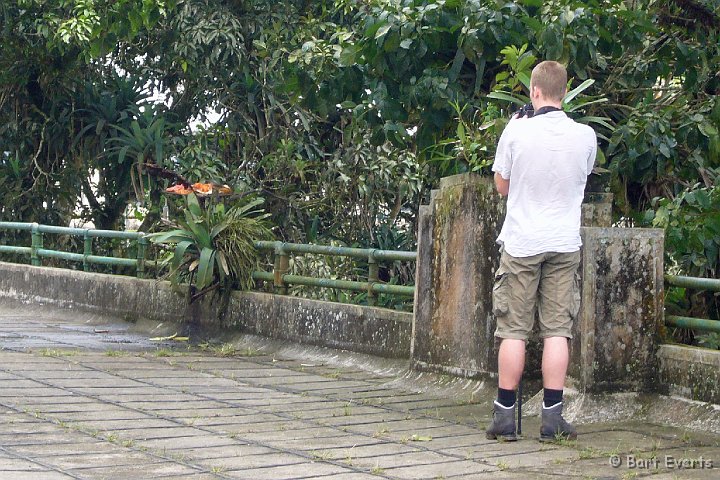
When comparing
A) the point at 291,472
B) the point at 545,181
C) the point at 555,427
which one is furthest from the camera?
the point at 545,181

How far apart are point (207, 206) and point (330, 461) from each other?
5.60m

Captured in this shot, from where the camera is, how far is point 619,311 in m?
6.34

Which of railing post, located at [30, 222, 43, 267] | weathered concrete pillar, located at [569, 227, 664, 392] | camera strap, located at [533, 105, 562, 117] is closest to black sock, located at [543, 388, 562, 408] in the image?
weathered concrete pillar, located at [569, 227, 664, 392]

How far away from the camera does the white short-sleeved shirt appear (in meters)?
5.71

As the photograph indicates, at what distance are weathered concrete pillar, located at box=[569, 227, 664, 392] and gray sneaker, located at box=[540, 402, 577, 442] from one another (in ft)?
2.17

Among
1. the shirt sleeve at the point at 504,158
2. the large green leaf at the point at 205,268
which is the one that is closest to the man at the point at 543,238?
the shirt sleeve at the point at 504,158

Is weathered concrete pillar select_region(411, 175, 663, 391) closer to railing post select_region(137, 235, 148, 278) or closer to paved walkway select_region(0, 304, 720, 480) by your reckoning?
paved walkway select_region(0, 304, 720, 480)

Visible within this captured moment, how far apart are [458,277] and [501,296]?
125 cm

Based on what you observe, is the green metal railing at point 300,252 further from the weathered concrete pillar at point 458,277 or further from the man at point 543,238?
the man at point 543,238

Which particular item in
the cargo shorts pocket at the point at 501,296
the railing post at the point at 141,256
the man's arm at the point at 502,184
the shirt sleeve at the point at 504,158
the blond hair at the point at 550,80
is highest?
the blond hair at the point at 550,80

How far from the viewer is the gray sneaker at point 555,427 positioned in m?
5.62

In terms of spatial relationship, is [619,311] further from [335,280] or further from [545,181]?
[335,280]

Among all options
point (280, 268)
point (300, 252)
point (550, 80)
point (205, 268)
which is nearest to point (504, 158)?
point (550, 80)

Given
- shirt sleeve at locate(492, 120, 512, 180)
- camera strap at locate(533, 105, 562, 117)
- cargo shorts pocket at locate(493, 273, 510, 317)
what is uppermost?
camera strap at locate(533, 105, 562, 117)
